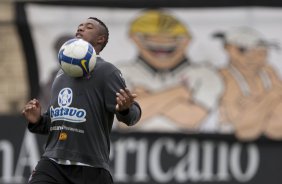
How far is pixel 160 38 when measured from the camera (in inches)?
422

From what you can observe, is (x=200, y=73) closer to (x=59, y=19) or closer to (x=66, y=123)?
(x=59, y=19)

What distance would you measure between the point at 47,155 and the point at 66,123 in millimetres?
250

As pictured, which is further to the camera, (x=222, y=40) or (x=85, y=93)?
(x=222, y=40)

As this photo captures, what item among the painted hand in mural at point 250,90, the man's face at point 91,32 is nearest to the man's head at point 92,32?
the man's face at point 91,32

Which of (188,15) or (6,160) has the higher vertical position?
(188,15)

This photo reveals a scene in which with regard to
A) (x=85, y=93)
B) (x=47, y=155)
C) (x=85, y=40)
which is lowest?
(x=47, y=155)

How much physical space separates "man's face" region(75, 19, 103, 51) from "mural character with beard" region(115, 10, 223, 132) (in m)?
4.67

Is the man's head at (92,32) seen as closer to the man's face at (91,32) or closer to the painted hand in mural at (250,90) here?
the man's face at (91,32)

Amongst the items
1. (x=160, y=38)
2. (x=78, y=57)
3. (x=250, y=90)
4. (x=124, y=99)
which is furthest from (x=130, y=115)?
(x=250, y=90)

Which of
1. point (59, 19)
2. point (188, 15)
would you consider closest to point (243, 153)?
point (188, 15)

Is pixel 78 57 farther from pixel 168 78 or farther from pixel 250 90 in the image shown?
pixel 250 90

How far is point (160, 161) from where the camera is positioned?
35.4ft

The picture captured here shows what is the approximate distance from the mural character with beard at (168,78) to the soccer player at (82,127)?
4827 mm

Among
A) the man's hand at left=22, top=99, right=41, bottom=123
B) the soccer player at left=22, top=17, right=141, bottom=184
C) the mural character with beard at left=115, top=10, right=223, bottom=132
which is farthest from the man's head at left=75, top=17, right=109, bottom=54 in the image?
the mural character with beard at left=115, top=10, right=223, bottom=132
